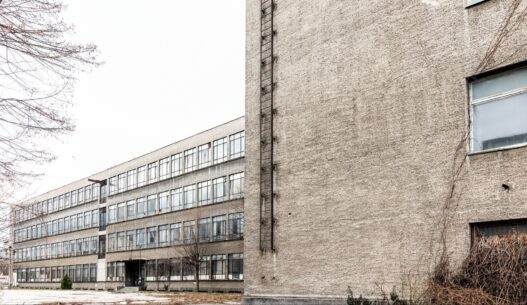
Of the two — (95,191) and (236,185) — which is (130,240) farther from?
(236,185)

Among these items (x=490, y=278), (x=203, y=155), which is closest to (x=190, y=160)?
(x=203, y=155)

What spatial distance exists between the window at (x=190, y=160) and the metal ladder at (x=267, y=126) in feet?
120

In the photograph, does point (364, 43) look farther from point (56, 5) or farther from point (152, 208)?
point (152, 208)

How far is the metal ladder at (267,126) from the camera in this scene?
67.8ft

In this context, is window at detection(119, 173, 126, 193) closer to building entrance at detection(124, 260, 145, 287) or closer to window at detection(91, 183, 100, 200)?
window at detection(91, 183, 100, 200)

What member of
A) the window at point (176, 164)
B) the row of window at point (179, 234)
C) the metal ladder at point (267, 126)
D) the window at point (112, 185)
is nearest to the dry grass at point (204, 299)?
the row of window at point (179, 234)

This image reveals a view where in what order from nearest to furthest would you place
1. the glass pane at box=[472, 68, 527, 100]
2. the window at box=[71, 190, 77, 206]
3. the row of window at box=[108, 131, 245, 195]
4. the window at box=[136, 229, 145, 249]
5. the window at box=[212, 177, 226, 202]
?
the glass pane at box=[472, 68, 527, 100], the row of window at box=[108, 131, 245, 195], the window at box=[212, 177, 226, 202], the window at box=[136, 229, 145, 249], the window at box=[71, 190, 77, 206]

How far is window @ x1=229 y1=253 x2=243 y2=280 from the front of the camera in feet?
162

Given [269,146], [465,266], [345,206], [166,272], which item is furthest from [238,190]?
[465,266]

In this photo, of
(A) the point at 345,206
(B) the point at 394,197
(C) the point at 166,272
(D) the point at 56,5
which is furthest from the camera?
(C) the point at 166,272

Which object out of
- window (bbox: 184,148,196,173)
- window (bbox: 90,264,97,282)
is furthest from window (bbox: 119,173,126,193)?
window (bbox: 184,148,196,173)

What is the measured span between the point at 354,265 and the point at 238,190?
1322 inches

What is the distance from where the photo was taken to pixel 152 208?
65.1m

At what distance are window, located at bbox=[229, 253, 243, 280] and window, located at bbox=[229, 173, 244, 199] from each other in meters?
4.53
